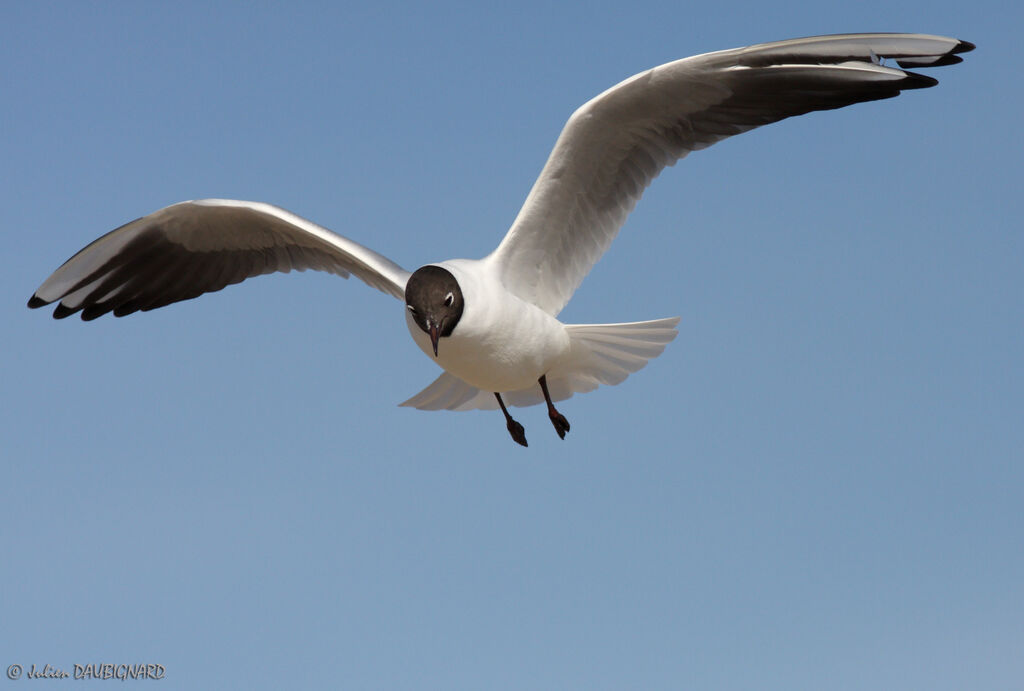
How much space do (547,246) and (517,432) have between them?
130 cm

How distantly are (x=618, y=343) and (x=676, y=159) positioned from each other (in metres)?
1.24

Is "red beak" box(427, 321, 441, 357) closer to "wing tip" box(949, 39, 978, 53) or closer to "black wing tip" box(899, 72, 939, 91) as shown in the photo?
"black wing tip" box(899, 72, 939, 91)

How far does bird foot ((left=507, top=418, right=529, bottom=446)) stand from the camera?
8.45 meters

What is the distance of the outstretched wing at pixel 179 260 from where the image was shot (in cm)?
870

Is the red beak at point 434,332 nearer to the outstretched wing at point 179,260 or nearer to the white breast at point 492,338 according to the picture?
the white breast at point 492,338

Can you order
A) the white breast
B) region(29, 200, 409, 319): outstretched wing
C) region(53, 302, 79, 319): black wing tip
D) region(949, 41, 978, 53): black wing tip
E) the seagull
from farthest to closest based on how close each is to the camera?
1. region(53, 302, 79, 319): black wing tip
2. region(29, 200, 409, 319): outstretched wing
3. the white breast
4. the seagull
5. region(949, 41, 978, 53): black wing tip

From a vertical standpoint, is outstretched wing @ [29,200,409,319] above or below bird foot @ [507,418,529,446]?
above

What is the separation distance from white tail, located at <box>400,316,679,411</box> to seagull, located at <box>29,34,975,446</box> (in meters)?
0.01

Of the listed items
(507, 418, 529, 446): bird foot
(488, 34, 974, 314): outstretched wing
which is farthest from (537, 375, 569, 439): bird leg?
(488, 34, 974, 314): outstretched wing

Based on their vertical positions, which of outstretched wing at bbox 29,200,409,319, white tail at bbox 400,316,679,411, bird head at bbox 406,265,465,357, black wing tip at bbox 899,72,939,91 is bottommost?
white tail at bbox 400,316,679,411

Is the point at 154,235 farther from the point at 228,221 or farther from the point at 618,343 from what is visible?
the point at 618,343

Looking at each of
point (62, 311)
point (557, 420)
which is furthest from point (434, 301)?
point (62, 311)

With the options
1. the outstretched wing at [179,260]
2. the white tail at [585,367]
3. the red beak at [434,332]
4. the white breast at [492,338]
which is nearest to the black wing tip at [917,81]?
the white tail at [585,367]

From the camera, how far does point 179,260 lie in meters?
9.07
